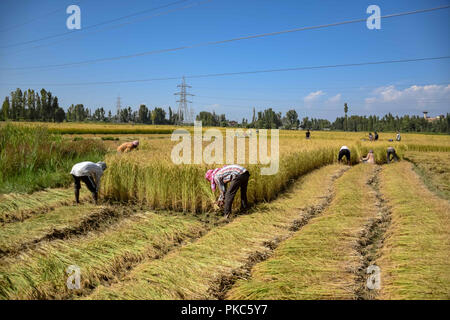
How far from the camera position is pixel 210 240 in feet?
15.0

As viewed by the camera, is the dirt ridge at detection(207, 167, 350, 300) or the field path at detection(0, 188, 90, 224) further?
the field path at detection(0, 188, 90, 224)

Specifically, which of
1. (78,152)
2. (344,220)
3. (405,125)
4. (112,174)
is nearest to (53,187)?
(112,174)

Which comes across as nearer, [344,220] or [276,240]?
[276,240]

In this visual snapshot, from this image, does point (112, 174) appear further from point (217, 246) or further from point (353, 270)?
point (353, 270)

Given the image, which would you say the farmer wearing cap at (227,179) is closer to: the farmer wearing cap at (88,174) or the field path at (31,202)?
the farmer wearing cap at (88,174)

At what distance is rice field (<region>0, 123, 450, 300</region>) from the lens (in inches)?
125

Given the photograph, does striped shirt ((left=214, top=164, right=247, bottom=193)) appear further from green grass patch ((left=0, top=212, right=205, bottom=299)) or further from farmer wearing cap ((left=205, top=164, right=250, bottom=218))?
green grass patch ((left=0, top=212, right=205, bottom=299))

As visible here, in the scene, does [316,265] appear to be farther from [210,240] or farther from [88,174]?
[88,174]

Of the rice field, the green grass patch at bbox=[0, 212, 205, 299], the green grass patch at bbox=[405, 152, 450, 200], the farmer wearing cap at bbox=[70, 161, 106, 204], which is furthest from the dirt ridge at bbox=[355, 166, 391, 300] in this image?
the farmer wearing cap at bbox=[70, 161, 106, 204]

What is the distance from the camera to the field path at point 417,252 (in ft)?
9.96

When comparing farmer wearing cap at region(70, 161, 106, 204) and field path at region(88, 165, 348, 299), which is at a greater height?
farmer wearing cap at region(70, 161, 106, 204)

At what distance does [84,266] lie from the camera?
370 cm

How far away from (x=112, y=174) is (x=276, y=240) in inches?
183

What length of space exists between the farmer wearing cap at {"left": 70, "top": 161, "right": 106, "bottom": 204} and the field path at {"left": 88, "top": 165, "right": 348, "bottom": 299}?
3.24m
